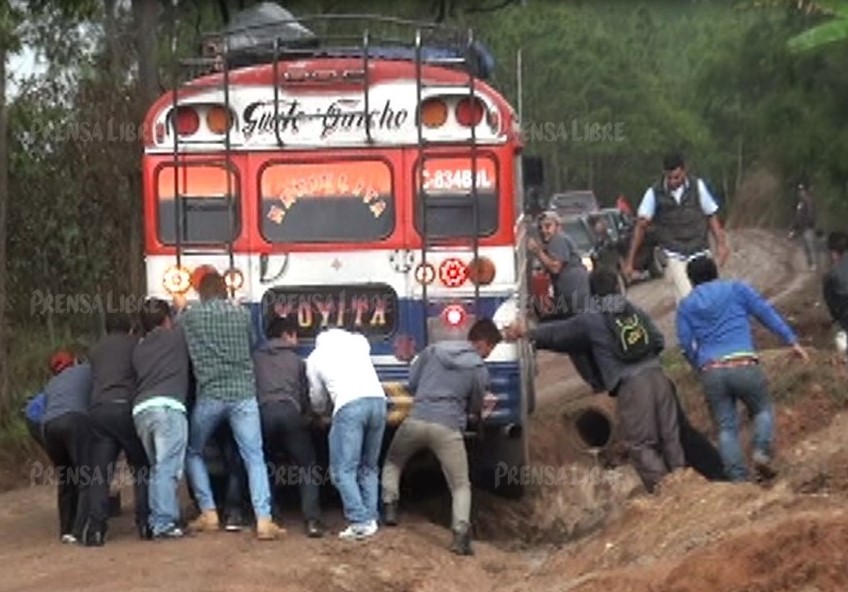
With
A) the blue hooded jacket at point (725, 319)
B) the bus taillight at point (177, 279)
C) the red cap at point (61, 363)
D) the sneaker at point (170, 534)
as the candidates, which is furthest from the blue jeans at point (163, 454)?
the blue hooded jacket at point (725, 319)

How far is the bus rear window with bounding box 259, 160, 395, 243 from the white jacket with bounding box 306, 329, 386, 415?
0.89m

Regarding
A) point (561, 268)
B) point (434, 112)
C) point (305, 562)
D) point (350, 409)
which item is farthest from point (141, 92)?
point (305, 562)

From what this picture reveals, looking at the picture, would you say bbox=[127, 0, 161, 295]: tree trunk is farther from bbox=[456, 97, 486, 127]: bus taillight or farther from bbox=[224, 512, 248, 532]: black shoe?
bbox=[456, 97, 486, 127]: bus taillight

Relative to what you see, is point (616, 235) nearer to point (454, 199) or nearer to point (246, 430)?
point (454, 199)

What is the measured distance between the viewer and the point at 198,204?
1521 centimetres

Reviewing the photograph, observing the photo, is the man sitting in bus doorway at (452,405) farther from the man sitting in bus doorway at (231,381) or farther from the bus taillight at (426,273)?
the man sitting in bus doorway at (231,381)

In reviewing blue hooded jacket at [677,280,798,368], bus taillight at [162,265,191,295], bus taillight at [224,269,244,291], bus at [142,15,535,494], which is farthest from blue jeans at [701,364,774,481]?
bus taillight at [162,265,191,295]

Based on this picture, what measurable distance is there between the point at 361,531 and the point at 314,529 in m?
0.40

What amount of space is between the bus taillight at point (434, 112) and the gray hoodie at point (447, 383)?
5.67 ft

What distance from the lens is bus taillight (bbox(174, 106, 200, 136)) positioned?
15117 millimetres

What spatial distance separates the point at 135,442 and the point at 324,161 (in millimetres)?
2509

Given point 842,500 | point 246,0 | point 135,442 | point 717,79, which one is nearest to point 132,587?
point 135,442

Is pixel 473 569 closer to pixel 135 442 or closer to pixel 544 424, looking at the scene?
pixel 135 442

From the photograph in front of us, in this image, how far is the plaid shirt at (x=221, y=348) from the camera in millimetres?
14406
